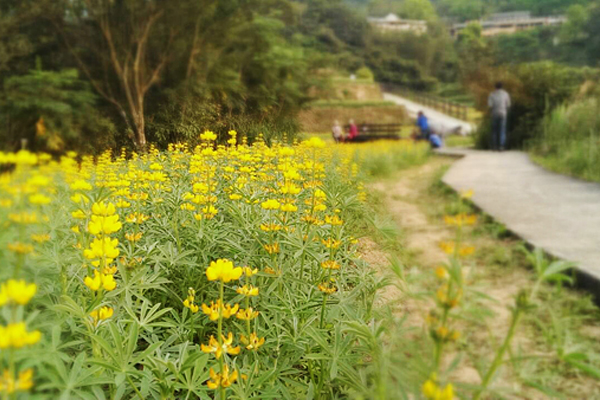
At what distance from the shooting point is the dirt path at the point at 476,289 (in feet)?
1.46

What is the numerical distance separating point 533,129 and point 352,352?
10.3 metres

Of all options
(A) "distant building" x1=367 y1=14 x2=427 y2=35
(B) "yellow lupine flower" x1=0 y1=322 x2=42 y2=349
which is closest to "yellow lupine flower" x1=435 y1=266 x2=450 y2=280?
(B) "yellow lupine flower" x1=0 y1=322 x2=42 y2=349

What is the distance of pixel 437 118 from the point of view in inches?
990

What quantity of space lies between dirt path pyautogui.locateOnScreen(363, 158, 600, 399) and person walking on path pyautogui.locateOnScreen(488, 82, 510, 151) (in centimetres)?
457

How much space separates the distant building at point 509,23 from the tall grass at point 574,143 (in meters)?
40.0

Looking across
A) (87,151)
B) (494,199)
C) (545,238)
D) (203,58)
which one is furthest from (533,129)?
(87,151)

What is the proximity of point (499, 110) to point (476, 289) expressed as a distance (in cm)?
1021

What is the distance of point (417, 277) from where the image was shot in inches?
17.3

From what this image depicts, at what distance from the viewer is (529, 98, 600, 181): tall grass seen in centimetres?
540

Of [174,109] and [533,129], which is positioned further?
[533,129]

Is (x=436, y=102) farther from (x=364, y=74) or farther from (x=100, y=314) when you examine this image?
(x=100, y=314)

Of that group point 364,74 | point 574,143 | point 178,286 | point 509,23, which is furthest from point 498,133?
point 509,23

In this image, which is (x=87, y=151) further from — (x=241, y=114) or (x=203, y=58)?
(x=203, y=58)

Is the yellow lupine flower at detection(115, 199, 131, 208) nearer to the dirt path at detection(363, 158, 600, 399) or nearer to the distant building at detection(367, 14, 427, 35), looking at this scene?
the dirt path at detection(363, 158, 600, 399)
